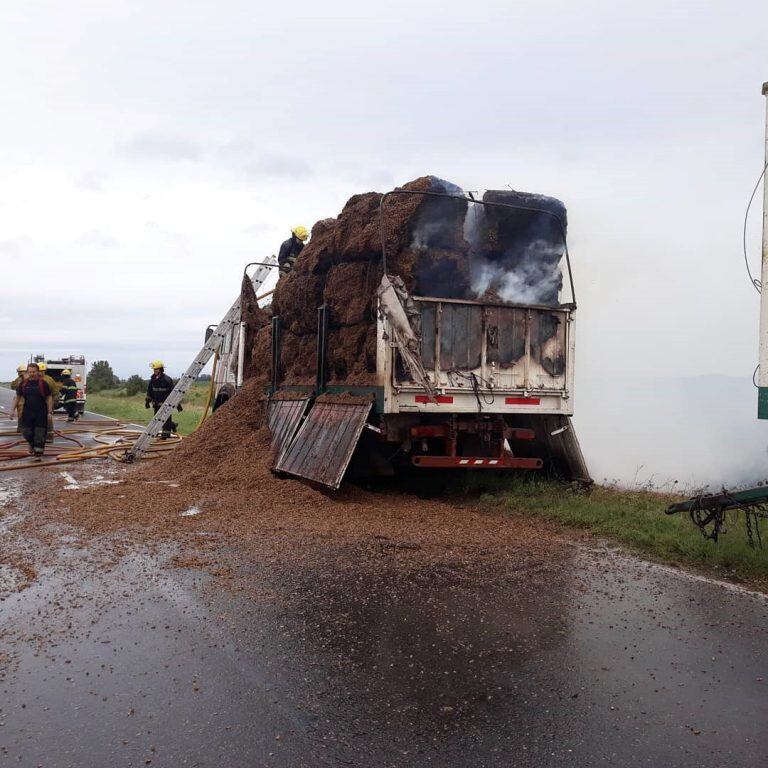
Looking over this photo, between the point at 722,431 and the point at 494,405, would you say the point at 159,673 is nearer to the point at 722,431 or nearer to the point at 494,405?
the point at 494,405

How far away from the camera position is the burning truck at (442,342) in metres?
8.62

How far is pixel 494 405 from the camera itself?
8984 millimetres

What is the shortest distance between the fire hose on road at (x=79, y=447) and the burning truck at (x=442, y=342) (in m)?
5.23

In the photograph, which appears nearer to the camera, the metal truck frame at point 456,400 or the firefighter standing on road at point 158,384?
the metal truck frame at point 456,400

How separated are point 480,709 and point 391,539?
340cm

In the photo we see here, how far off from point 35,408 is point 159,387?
9.51 feet

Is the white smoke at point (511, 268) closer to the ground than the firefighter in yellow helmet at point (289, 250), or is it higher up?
closer to the ground

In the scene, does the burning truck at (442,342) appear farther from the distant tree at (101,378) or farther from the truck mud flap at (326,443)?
the distant tree at (101,378)

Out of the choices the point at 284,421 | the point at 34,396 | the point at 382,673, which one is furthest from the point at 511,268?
the point at 34,396

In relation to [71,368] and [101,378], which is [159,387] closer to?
[71,368]

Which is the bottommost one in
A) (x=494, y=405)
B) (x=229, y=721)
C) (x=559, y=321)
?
(x=229, y=721)

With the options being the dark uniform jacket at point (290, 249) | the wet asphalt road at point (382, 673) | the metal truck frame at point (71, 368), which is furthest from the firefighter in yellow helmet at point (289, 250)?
the metal truck frame at point (71, 368)

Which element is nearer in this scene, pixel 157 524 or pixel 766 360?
pixel 766 360

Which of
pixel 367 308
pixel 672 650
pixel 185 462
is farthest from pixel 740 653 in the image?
pixel 185 462
